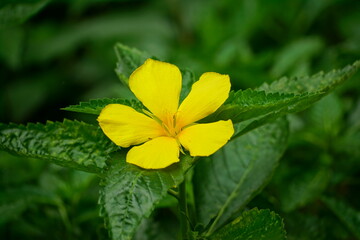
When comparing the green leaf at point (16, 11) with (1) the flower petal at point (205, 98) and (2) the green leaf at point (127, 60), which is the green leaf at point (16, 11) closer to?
(2) the green leaf at point (127, 60)

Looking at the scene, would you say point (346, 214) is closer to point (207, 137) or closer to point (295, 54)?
point (207, 137)

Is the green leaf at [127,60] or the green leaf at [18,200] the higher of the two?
the green leaf at [127,60]

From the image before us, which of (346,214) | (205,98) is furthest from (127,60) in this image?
(346,214)

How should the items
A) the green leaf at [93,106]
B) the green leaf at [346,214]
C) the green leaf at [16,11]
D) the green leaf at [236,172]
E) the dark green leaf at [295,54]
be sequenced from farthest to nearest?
the dark green leaf at [295,54]
the green leaf at [16,11]
the green leaf at [346,214]
the green leaf at [236,172]
the green leaf at [93,106]

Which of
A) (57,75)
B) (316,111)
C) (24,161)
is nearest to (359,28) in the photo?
(316,111)

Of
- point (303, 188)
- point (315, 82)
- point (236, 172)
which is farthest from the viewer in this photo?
point (303, 188)

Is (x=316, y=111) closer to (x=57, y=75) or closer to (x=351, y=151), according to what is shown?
(x=351, y=151)

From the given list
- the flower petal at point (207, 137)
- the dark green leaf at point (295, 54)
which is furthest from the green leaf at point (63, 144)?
the dark green leaf at point (295, 54)
